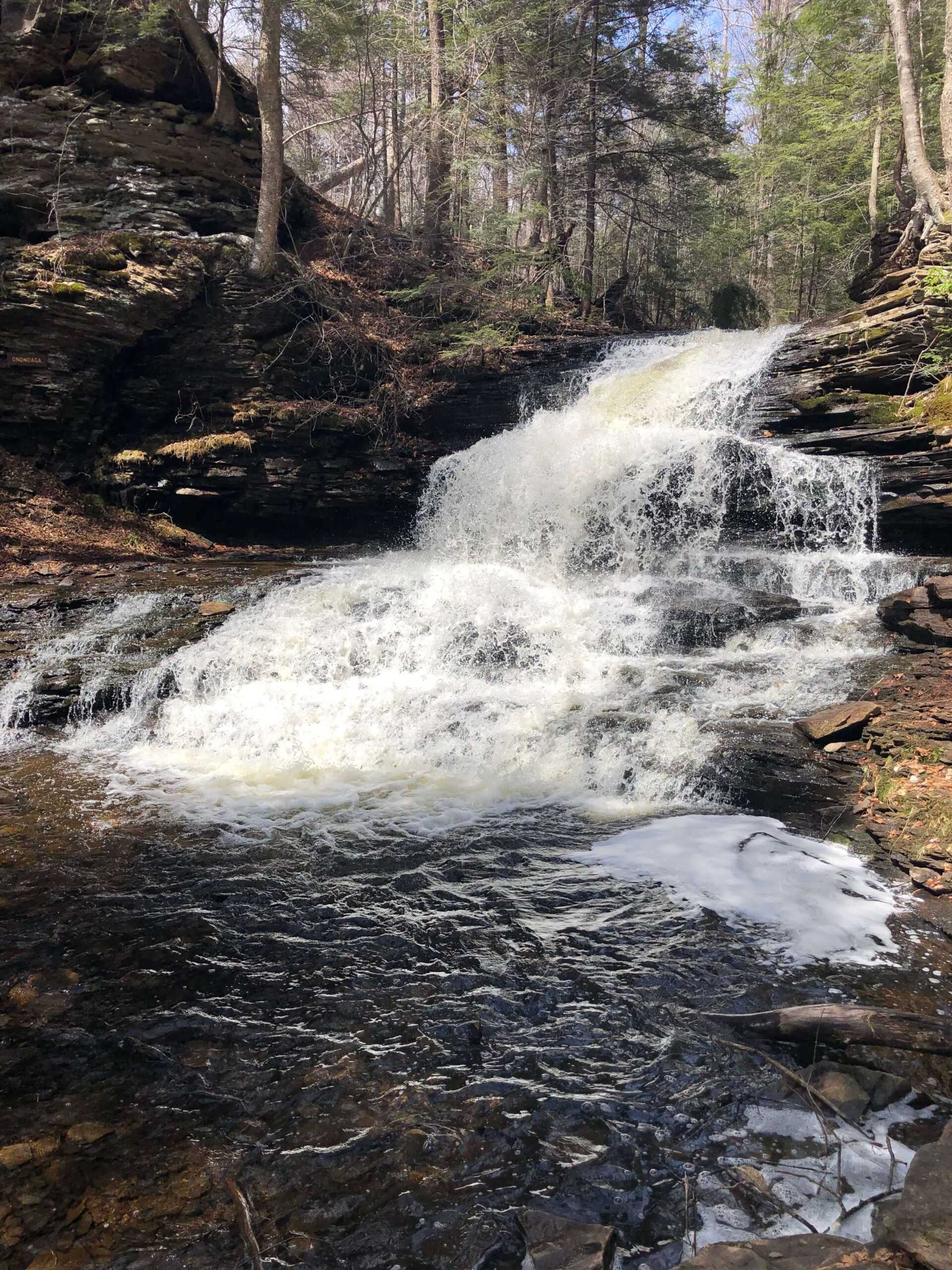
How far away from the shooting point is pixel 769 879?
4.27 meters

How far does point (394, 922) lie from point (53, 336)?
1096cm

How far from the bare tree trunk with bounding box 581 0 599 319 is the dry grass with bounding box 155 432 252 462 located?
9896mm

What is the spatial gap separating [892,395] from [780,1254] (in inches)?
431

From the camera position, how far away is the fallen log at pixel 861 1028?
2754 millimetres

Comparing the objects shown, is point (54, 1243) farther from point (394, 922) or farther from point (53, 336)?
point (53, 336)

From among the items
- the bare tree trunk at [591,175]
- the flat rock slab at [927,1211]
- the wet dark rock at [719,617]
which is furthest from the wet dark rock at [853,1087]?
the bare tree trunk at [591,175]

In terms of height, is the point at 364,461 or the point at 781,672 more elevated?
the point at 364,461

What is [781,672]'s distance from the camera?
671 cm

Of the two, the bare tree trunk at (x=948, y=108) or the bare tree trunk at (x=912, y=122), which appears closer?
the bare tree trunk at (x=948, y=108)

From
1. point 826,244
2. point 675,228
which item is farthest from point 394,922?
point 826,244

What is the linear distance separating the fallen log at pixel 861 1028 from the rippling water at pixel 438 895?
0.24m

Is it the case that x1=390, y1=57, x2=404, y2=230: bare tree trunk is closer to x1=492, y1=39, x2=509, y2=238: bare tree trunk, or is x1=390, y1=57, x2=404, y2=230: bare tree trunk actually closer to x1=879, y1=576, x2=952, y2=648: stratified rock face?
x1=492, y1=39, x2=509, y2=238: bare tree trunk

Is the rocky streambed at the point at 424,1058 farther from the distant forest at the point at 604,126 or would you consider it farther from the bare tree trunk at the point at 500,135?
the bare tree trunk at the point at 500,135

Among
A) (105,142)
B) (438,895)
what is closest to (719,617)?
(438,895)
